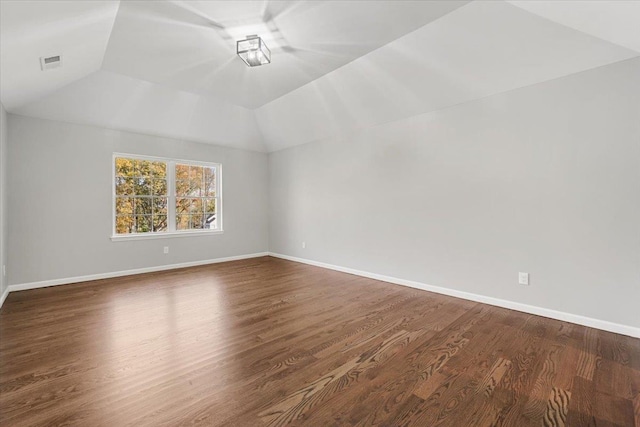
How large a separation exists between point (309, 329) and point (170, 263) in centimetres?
365

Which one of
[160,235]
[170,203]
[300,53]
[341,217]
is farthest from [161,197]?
[300,53]

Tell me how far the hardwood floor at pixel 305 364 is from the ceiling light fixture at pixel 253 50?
8.61 feet

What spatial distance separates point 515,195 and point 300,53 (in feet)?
9.25

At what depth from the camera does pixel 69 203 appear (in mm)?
4113

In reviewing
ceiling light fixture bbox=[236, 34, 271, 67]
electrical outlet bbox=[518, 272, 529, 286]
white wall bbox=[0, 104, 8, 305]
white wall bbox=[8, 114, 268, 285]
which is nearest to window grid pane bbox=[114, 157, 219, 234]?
white wall bbox=[8, 114, 268, 285]

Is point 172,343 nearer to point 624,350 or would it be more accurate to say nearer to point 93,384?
point 93,384

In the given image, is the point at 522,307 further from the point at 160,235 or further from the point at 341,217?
the point at 160,235

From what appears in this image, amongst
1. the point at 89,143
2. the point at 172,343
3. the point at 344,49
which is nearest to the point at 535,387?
the point at 172,343

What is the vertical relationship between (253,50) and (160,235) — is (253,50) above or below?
above

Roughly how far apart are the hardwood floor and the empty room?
0.02 metres

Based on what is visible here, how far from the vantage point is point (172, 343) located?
7.57 ft

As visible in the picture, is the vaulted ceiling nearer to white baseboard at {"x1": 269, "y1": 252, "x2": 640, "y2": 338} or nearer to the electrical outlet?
the electrical outlet

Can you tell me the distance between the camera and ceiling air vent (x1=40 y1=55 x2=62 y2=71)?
2.60m

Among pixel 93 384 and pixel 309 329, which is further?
pixel 309 329
